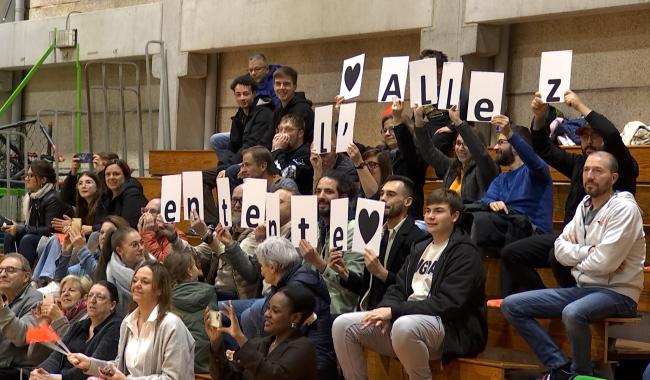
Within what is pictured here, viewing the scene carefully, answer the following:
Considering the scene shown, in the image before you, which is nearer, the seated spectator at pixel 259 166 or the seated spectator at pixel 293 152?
the seated spectator at pixel 259 166

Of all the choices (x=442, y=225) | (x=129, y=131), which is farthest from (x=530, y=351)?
(x=129, y=131)

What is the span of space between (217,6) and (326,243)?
5.35 metres

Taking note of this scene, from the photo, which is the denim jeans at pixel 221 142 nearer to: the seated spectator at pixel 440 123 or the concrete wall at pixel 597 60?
the concrete wall at pixel 597 60

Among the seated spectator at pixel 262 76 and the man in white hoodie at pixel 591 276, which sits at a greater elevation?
the seated spectator at pixel 262 76

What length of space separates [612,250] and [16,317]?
324cm

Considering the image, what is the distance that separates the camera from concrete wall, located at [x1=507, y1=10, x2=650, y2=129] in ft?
25.7

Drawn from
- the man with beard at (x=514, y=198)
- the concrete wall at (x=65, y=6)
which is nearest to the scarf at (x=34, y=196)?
the concrete wall at (x=65, y=6)

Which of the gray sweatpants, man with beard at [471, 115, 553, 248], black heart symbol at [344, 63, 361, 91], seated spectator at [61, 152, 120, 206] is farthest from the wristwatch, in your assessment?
seated spectator at [61, 152, 120, 206]

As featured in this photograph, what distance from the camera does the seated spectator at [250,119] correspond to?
8117 millimetres

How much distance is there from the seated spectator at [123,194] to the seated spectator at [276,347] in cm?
292

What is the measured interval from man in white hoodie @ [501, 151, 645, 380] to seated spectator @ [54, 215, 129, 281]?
2564mm

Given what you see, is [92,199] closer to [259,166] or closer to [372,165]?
[259,166]

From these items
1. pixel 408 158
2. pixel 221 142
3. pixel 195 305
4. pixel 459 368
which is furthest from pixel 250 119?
pixel 459 368

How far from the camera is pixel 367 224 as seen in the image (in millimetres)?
5625
